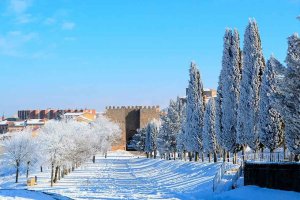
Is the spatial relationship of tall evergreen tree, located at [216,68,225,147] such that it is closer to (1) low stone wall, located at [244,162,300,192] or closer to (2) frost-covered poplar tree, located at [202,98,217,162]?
(2) frost-covered poplar tree, located at [202,98,217,162]

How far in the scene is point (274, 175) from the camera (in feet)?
76.9

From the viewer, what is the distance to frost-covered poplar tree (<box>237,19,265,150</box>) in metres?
39.8

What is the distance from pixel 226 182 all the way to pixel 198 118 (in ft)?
105

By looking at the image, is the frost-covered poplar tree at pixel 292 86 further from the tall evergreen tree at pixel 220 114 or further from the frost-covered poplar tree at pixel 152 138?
the frost-covered poplar tree at pixel 152 138

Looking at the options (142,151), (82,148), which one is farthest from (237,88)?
(142,151)

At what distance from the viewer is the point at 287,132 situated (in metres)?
24.5

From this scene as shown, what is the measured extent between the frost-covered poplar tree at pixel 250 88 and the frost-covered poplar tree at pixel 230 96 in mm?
3991

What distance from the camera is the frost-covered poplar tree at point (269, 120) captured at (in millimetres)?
36438

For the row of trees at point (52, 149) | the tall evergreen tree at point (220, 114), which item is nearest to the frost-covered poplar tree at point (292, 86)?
the tall evergreen tree at point (220, 114)

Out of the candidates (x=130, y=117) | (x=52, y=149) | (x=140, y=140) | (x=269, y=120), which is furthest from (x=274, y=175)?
(x=130, y=117)

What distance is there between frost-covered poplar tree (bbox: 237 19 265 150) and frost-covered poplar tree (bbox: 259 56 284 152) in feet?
7.90

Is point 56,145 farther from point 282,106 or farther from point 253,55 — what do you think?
point 282,106

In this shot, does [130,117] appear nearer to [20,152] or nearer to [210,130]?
[20,152]

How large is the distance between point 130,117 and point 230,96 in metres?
107
